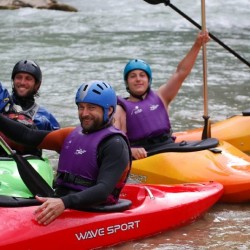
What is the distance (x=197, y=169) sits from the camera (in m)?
5.50

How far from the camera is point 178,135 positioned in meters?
6.76

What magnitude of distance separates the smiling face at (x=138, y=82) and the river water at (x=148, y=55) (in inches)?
34.8

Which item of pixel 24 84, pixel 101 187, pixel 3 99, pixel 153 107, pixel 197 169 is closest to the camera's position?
pixel 101 187

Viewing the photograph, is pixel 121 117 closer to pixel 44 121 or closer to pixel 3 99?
pixel 44 121

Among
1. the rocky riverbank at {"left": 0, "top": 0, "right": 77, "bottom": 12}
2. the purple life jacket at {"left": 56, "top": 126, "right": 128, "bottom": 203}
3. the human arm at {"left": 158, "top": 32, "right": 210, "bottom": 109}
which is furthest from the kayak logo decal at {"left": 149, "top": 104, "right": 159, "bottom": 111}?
the rocky riverbank at {"left": 0, "top": 0, "right": 77, "bottom": 12}

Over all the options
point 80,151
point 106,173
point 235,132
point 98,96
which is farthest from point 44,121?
point 235,132

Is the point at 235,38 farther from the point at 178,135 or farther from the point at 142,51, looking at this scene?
the point at 178,135

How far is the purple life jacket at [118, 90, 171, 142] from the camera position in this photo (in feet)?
18.9

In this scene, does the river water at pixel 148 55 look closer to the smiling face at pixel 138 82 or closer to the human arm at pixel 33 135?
the human arm at pixel 33 135

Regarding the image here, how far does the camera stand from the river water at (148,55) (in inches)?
200

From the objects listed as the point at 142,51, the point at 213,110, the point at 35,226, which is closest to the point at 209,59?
the point at 142,51

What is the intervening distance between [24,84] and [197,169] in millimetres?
1436

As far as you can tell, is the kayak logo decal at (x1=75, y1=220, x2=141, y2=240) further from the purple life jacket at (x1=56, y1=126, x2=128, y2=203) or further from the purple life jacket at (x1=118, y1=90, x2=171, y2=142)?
the purple life jacket at (x1=118, y1=90, x2=171, y2=142)

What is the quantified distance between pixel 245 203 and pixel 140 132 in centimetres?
98
